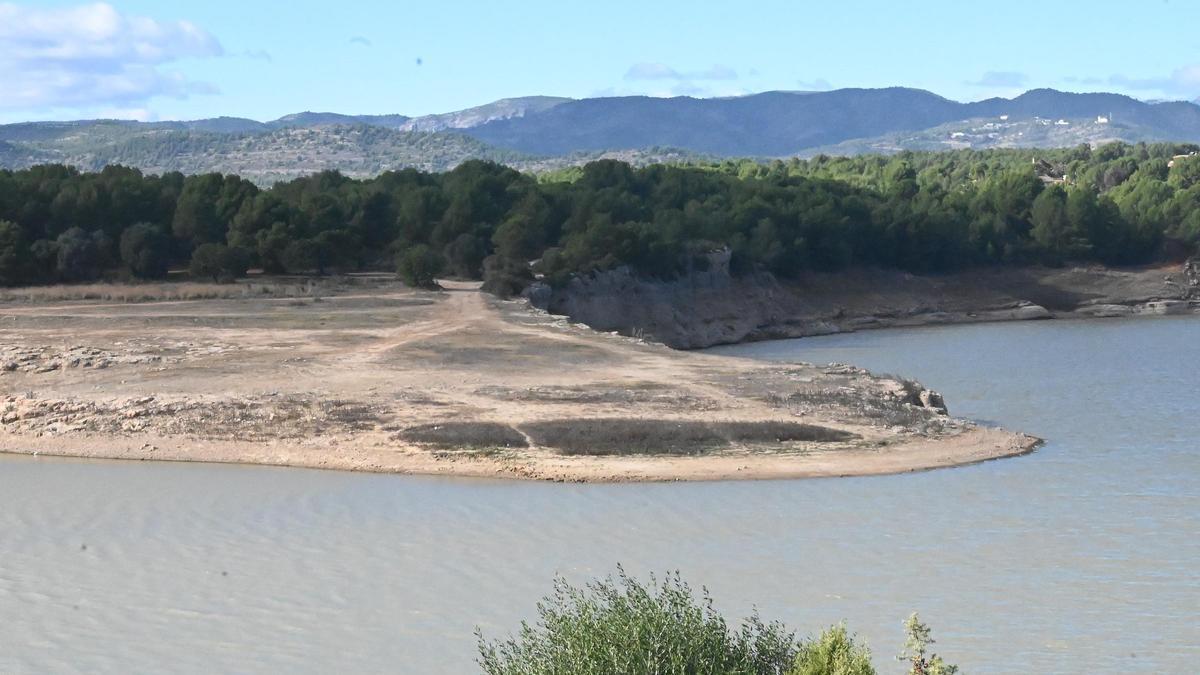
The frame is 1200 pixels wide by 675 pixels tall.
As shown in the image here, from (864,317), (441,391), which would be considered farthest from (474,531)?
(864,317)

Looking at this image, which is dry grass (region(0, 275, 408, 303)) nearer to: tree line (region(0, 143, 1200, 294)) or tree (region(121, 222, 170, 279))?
tree (region(121, 222, 170, 279))

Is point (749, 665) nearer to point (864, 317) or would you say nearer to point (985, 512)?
point (985, 512)

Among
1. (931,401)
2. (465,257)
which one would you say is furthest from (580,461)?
(465,257)

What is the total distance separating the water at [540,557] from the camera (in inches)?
544

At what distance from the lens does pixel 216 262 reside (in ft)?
145

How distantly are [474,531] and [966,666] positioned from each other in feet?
23.0

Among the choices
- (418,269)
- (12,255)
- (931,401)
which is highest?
(12,255)

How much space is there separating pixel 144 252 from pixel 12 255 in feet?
11.7

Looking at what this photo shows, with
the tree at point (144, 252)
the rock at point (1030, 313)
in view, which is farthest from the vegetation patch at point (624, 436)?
the rock at point (1030, 313)

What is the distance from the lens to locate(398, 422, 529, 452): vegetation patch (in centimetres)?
2286

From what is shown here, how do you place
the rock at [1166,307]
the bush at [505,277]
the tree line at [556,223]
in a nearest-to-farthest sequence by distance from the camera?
the bush at [505,277]
the tree line at [556,223]
the rock at [1166,307]

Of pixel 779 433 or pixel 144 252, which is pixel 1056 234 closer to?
pixel 144 252

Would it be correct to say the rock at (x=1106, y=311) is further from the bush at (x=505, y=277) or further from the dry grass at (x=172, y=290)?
the dry grass at (x=172, y=290)

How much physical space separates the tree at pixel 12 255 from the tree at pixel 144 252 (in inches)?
108
